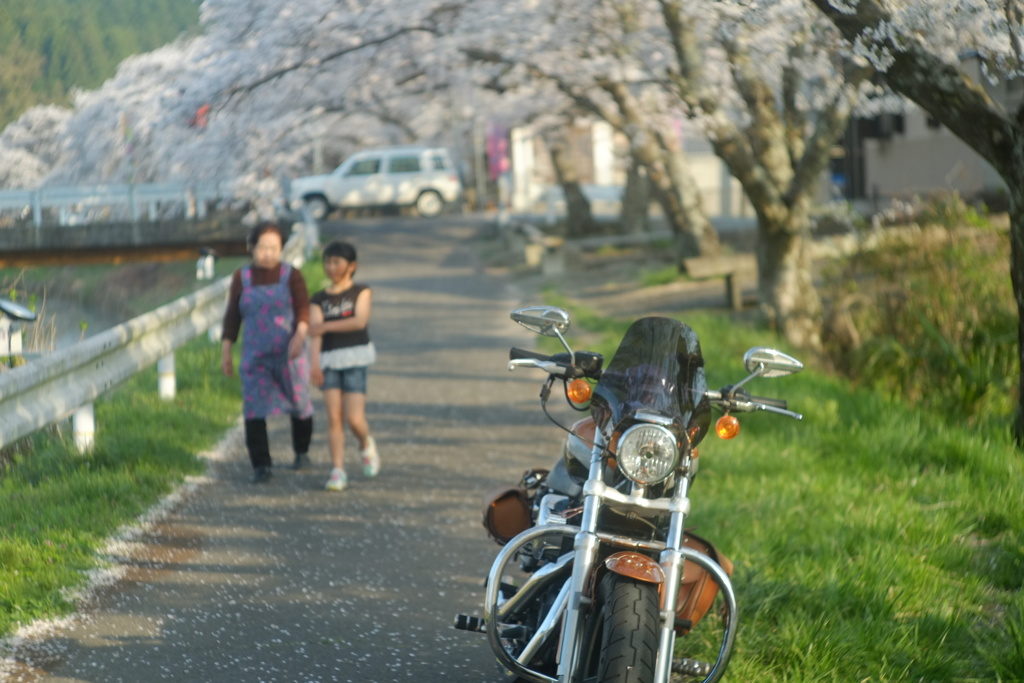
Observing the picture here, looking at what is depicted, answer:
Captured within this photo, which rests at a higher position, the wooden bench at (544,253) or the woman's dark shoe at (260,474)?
the wooden bench at (544,253)

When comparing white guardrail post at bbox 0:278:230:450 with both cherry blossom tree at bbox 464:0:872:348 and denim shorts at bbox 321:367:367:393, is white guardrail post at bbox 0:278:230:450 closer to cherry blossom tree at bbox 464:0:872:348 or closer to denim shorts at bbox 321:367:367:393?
denim shorts at bbox 321:367:367:393

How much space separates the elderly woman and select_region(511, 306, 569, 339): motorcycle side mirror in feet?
11.9

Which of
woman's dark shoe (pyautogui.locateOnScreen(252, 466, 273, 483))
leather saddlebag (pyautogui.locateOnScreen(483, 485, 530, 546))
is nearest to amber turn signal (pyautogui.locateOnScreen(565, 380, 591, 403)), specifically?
leather saddlebag (pyautogui.locateOnScreen(483, 485, 530, 546))

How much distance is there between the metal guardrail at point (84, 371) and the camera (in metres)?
6.32

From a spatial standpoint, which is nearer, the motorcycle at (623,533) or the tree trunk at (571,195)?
the motorcycle at (623,533)

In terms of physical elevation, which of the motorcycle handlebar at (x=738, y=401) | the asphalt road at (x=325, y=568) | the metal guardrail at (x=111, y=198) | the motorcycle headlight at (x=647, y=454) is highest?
the metal guardrail at (x=111, y=198)

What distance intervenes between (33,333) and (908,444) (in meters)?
5.86

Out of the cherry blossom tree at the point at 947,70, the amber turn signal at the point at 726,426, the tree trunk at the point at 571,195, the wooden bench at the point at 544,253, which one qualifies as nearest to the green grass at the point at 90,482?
the amber turn signal at the point at 726,426

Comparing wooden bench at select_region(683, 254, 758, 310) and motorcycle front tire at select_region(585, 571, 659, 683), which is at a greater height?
wooden bench at select_region(683, 254, 758, 310)

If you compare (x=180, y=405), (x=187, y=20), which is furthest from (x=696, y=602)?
(x=187, y=20)

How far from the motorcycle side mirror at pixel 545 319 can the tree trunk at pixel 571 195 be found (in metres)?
23.2

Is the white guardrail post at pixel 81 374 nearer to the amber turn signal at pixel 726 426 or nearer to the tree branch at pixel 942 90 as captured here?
the amber turn signal at pixel 726 426

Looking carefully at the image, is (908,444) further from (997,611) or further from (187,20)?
(187,20)

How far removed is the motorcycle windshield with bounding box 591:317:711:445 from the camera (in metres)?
3.74
